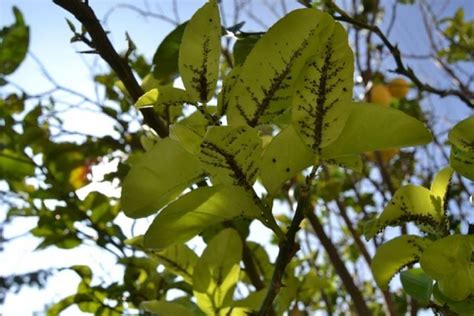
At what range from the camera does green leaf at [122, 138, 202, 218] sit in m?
0.29

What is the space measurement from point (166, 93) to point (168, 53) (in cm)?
19

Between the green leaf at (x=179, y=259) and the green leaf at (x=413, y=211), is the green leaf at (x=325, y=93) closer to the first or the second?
the green leaf at (x=413, y=211)

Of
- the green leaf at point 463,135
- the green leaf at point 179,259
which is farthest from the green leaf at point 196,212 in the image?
the green leaf at point 179,259

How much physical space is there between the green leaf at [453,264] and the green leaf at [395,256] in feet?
0.11

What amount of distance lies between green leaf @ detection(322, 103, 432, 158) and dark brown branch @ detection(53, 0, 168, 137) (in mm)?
191

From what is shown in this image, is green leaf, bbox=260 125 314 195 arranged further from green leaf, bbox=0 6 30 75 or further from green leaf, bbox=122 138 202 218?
green leaf, bbox=0 6 30 75

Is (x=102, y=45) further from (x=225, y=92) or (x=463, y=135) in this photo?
(x=463, y=135)

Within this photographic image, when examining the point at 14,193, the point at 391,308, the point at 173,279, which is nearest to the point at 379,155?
the point at 391,308

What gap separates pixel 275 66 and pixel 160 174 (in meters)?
0.08

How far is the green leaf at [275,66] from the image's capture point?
27 cm

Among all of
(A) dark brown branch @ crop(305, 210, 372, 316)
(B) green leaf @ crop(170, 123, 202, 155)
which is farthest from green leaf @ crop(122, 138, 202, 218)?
(A) dark brown branch @ crop(305, 210, 372, 316)

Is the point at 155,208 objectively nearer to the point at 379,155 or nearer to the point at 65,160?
the point at 65,160

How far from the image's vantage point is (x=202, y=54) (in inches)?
12.1

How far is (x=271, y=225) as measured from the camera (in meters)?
0.29
